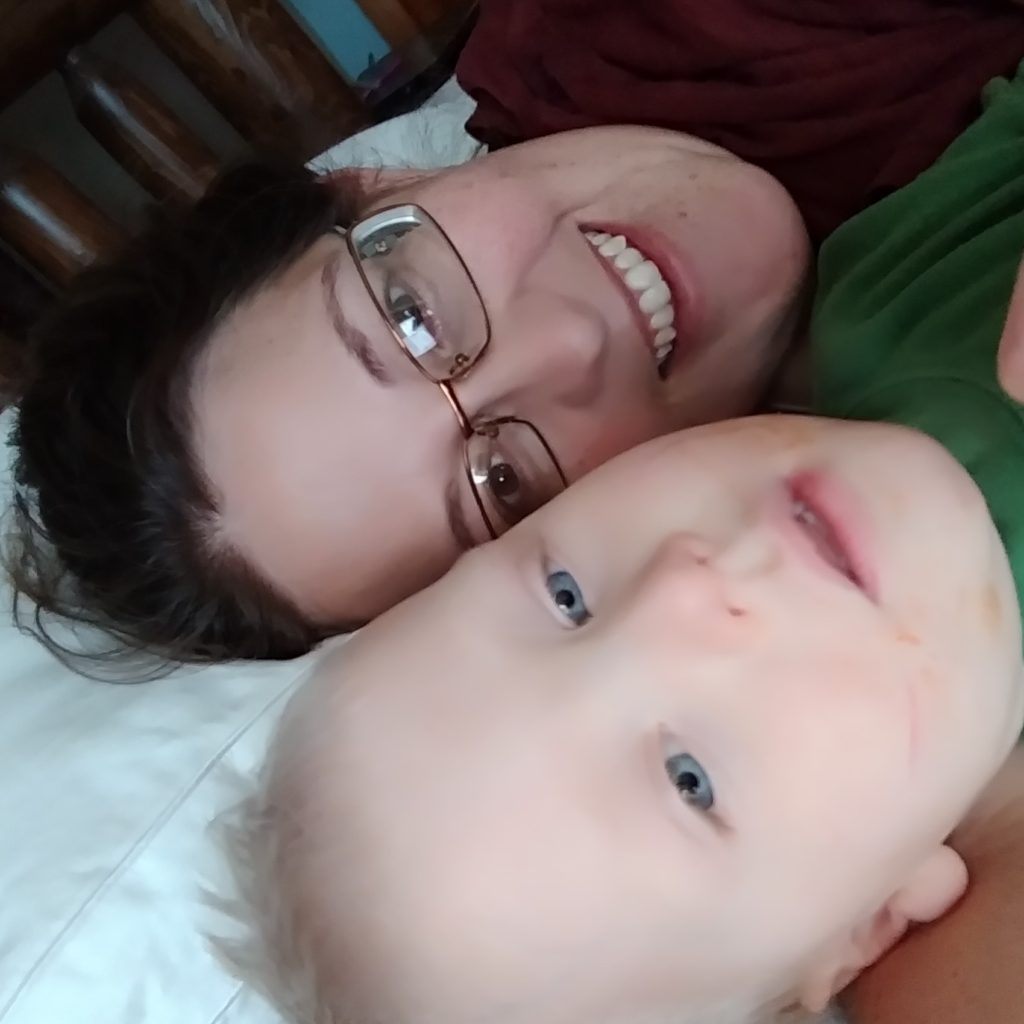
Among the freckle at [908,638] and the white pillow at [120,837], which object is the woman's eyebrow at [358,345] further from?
the freckle at [908,638]

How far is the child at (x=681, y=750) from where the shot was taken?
60 cm

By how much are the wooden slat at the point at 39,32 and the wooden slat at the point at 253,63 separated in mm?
60

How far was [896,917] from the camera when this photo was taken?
0.70m

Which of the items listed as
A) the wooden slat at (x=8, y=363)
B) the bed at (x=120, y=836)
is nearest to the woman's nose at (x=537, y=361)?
the bed at (x=120, y=836)

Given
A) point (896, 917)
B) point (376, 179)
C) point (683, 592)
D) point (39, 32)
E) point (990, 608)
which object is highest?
point (39, 32)

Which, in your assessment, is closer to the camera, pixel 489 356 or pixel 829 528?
pixel 829 528

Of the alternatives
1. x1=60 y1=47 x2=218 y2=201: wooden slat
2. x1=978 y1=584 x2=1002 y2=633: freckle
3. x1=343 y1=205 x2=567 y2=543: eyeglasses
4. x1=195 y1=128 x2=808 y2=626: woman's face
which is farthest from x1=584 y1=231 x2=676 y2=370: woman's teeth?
x1=60 y1=47 x2=218 y2=201: wooden slat

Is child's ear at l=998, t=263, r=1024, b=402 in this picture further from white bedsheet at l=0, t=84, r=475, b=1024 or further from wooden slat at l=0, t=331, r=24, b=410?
wooden slat at l=0, t=331, r=24, b=410

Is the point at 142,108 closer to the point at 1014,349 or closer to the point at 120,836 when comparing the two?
the point at 120,836

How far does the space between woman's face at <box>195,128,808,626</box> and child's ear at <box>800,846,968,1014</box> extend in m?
0.35

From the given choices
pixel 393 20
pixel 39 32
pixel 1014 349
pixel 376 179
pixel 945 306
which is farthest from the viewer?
pixel 393 20

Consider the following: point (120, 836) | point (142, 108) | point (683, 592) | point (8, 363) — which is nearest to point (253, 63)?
point (142, 108)

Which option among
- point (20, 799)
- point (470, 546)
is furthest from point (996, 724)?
point (20, 799)

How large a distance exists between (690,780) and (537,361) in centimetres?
34
